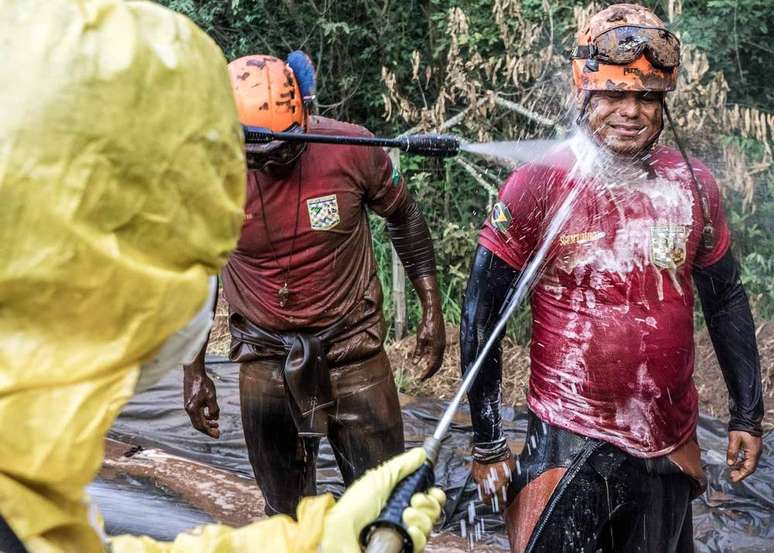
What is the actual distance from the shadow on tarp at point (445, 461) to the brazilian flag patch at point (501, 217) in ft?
5.46

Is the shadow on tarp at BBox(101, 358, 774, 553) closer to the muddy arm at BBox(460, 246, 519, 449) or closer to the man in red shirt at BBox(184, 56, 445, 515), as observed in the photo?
the man in red shirt at BBox(184, 56, 445, 515)

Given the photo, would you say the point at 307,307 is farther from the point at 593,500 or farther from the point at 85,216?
the point at 85,216

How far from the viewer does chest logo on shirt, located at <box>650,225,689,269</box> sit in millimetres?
3158

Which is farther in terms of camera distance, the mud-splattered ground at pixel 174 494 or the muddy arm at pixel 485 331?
the mud-splattered ground at pixel 174 494

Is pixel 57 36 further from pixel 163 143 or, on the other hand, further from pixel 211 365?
pixel 211 365

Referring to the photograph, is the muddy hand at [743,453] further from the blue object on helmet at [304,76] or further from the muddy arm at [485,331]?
the blue object on helmet at [304,76]

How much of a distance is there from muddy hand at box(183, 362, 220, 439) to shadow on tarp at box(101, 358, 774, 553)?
0.36 metres

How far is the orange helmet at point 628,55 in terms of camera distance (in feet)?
10.6

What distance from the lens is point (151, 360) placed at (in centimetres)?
130

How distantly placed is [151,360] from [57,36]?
469mm

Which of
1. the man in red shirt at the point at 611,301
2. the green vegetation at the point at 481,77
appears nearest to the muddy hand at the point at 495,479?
the man in red shirt at the point at 611,301

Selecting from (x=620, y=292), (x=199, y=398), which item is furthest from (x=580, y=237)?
(x=199, y=398)

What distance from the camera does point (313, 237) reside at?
13.4 feet

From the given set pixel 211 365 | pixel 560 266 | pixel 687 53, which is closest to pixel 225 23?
pixel 211 365
